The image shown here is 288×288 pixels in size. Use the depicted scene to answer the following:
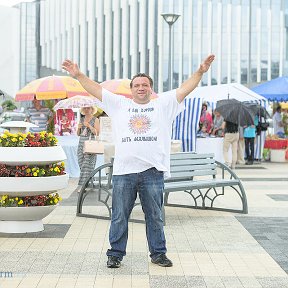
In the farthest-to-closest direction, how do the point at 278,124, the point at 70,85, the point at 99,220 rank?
the point at 278,124, the point at 70,85, the point at 99,220

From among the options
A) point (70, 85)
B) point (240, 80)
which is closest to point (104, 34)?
point (240, 80)

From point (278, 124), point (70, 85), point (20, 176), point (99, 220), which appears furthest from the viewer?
point (278, 124)

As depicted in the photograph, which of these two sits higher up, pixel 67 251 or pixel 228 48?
pixel 228 48

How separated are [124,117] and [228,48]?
8099cm

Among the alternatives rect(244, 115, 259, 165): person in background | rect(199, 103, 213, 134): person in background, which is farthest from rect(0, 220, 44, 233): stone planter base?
rect(199, 103, 213, 134): person in background

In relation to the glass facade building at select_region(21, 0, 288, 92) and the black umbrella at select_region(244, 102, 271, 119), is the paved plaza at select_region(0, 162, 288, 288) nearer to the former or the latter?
the black umbrella at select_region(244, 102, 271, 119)

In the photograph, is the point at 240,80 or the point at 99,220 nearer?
the point at 99,220

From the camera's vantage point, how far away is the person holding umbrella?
23.8 ft

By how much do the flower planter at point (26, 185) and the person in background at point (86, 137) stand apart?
5686mm

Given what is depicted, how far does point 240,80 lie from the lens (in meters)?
86.5

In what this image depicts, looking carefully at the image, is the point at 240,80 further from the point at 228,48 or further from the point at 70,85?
the point at 70,85

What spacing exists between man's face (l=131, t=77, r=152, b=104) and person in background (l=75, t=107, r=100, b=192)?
7744 millimetres

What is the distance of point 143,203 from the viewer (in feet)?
24.5

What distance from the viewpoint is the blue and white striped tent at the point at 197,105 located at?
22.8 meters
